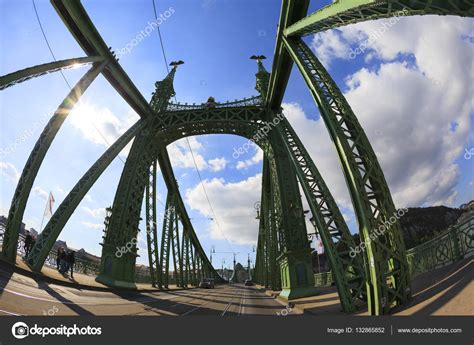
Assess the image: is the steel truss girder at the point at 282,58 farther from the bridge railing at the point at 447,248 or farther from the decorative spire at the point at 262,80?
the bridge railing at the point at 447,248

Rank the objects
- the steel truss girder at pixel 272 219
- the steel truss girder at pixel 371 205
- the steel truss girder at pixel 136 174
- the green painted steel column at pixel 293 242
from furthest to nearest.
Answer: the steel truss girder at pixel 272 219 → the steel truss girder at pixel 136 174 → the green painted steel column at pixel 293 242 → the steel truss girder at pixel 371 205

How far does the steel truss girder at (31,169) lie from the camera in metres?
12.1

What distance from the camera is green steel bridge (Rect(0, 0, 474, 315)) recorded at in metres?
7.18

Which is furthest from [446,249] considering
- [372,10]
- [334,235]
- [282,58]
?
[282,58]

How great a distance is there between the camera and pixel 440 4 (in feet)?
17.1

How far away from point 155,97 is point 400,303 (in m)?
23.3

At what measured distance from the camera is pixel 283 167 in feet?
63.0

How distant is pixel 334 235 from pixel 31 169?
1419 cm

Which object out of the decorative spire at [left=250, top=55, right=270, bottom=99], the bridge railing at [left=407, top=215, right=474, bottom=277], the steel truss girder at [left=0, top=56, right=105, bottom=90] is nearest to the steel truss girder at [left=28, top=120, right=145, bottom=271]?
the steel truss girder at [left=0, top=56, right=105, bottom=90]

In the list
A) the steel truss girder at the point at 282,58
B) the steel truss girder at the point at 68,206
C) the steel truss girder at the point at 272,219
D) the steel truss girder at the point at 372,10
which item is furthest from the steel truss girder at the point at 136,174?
the steel truss girder at the point at 372,10

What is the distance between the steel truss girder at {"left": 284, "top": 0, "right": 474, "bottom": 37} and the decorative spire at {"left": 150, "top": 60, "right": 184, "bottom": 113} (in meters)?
16.4

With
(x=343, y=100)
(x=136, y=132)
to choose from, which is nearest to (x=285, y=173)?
(x=343, y=100)

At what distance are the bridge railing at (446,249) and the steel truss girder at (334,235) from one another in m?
2.49

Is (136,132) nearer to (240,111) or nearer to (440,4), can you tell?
(240,111)
